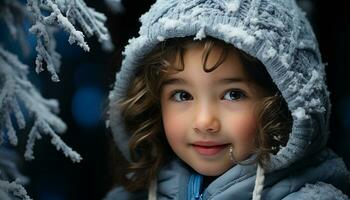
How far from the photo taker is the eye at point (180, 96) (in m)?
1.68

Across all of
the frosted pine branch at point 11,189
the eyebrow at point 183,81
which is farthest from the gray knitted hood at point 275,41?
the frosted pine branch at point 11,189

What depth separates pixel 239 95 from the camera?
1.64 metres

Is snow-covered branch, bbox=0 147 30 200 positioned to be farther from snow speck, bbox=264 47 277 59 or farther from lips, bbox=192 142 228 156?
snow speck, bbox=264 47 277 59

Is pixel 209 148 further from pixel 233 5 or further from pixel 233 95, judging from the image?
pixel 233 5

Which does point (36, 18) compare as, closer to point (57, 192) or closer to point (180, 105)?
point (180, 105)

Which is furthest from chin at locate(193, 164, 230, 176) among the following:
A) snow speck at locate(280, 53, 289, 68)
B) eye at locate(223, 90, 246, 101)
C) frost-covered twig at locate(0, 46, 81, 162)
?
frost-covered twig at locate(0, 46, 81, 162)

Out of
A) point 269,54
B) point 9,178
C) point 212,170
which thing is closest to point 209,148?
point 212,170

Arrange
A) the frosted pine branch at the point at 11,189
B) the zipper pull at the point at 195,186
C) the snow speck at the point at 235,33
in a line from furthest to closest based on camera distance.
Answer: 1. the zipper pull at the point at 195,186
2. the snow speck at the point at 235,33
3. the frosted pine branch at the point at 11,189

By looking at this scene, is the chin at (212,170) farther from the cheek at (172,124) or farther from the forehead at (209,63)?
the forehead at (209,63)

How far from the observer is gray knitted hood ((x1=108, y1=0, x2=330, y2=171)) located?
1533 millimetres

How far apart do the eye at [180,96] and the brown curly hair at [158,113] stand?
0.05 meters

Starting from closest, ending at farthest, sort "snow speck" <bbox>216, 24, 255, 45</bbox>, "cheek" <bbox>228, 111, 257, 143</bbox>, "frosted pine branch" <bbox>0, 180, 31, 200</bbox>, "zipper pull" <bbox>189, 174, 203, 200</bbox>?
"frosted pine branch" <bbox>0, 180, 31, 200</bbox> → "snow speck" <bbox>216, 24, 255, 45</bbox> → "cheek" <bbox>228, 111, 257, 143</bbox> → "zipper pull" <bbox>189, 174, 203, 200</bbox>

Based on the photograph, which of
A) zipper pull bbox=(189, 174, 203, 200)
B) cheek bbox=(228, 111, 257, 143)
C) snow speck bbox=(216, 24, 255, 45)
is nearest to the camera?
snow speck bbox=(216, 24, 255, 45)

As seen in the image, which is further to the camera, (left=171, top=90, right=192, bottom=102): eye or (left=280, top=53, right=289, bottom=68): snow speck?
(left=171, top=90, right=192, bottom=102): eye
